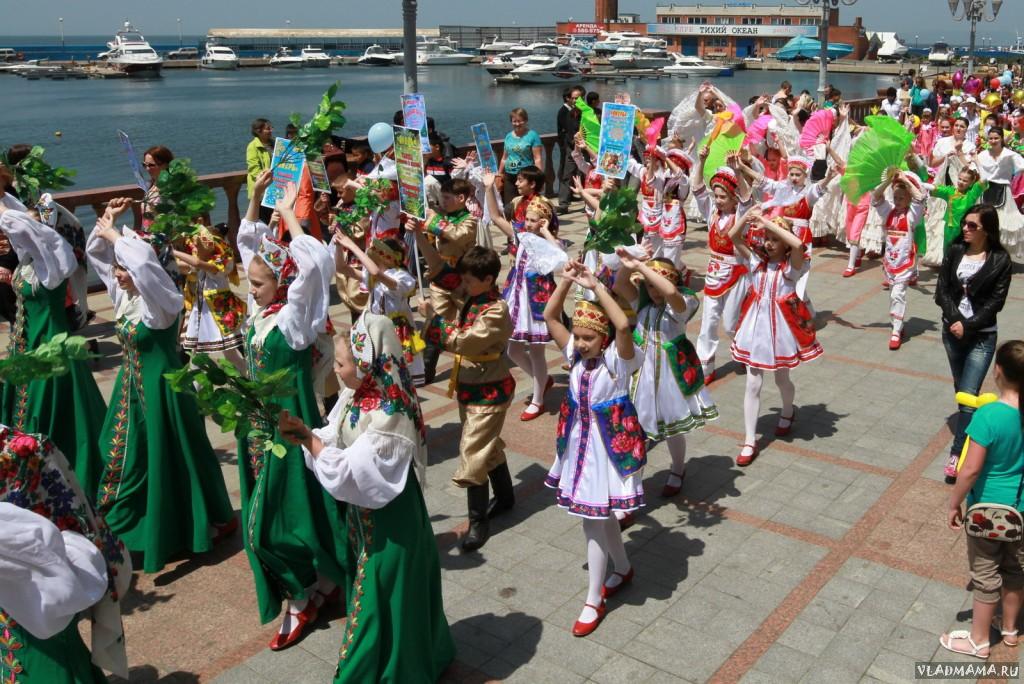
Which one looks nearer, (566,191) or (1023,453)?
(1023,453)

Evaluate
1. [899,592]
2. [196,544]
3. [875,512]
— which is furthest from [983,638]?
[196,544]

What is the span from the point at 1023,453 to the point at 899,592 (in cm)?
132

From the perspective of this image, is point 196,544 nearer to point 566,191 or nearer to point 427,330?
point 427,330

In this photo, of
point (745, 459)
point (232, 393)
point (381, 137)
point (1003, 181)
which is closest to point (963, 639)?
point (745, 459)

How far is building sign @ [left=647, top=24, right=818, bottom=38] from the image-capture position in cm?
12606

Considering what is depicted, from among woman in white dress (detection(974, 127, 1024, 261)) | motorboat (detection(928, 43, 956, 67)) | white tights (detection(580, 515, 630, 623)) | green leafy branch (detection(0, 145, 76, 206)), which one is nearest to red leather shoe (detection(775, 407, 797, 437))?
white tights (detection(580, 515, 630, 623))

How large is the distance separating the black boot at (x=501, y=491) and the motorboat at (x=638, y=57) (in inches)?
3879

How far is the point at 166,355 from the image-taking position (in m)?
5.98

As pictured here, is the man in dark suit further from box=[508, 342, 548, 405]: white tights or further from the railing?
box=[508, 342, 548, 405]: white tights

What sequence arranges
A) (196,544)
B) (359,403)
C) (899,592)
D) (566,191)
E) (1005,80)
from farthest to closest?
1. (1005,80)
2. (566,191)
3. (196,544)
4. (899,592)
5. (359,403)

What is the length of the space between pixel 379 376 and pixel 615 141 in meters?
5.26

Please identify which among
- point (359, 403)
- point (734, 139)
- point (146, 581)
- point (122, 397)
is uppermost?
point (734, 139)

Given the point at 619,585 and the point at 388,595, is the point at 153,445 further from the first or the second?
the point at 619,585

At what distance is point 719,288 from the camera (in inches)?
355
